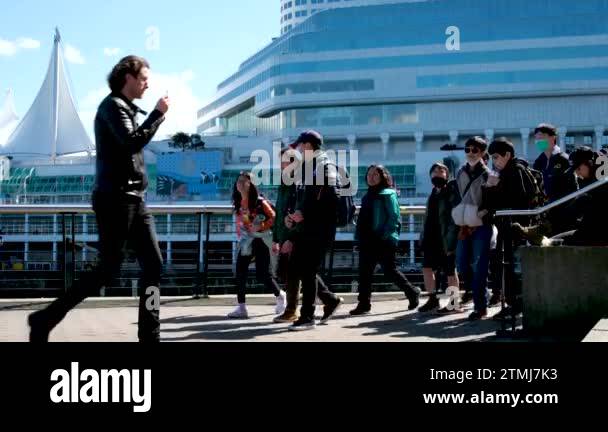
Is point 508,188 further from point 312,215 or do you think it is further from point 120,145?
point 120,145

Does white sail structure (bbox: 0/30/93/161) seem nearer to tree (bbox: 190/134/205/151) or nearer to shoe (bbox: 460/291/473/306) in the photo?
tree (bbox: 190/134/205/151)

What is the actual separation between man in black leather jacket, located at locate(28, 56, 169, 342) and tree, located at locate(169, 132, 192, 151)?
239 ft

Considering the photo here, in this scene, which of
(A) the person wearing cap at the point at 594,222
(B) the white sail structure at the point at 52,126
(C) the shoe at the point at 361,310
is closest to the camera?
(A) the person wearing cap at the point at 594,222

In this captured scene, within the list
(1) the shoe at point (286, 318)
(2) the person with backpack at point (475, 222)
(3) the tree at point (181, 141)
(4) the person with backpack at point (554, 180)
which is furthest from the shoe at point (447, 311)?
(3) the tree at point (181, 141)

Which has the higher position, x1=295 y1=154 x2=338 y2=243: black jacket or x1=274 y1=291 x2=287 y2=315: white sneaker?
x1=295 y1=154 x2=338 y2=243: black jacket

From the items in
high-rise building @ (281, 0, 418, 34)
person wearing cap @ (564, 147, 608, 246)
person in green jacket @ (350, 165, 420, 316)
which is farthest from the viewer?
high-rise building @ (281, 0, 418, 34)

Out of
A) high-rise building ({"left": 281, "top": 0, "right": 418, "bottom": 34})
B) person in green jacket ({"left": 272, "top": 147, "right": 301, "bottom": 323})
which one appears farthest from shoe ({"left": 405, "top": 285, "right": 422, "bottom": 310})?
high-rise building ({"left": 281, "top": 0, "right": 418, "bottom": 34})

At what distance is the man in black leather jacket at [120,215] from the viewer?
4684mm

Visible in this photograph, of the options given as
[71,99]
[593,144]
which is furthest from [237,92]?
[593,144]

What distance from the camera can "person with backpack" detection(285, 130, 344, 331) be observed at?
6.95 m

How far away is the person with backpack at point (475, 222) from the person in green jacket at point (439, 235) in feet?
1.23
